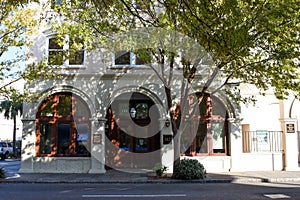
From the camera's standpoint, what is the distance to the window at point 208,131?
16.7 m

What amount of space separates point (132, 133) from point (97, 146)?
85.9 inches

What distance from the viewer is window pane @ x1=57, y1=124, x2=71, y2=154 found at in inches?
653

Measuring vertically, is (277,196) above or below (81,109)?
below

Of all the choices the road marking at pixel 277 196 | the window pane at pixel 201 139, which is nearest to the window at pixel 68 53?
the window pane at pixel 201 139

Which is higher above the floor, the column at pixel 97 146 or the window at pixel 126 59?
the window at pixel 126 59

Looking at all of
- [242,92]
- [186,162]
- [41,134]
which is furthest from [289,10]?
[41,134]

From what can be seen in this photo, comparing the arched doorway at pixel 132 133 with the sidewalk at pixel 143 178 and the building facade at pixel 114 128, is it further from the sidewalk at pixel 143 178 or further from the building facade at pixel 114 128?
the sidewalk at pixel 143 178

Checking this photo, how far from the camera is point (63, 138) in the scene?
54.9 ft

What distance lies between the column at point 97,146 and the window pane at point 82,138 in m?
0.57

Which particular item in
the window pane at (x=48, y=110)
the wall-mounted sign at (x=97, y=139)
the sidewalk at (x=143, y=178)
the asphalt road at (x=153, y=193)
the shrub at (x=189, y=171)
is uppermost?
the window pane at (x=48, y=110)

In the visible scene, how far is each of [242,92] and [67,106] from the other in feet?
30.4

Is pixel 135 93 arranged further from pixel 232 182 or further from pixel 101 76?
pixel 232 182

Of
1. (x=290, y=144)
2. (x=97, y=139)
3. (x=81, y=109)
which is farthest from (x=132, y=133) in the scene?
(x=290, y=144)

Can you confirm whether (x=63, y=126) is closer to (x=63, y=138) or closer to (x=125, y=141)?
(x=63, y=138)
